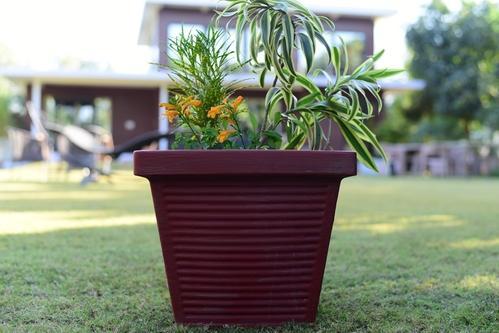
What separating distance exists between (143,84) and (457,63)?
10.3 m

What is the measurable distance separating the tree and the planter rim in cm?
1780

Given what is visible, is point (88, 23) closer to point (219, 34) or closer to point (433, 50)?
point (433, 50)

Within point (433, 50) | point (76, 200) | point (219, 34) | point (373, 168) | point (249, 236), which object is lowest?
point (76, 200)

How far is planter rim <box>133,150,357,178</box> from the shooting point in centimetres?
157

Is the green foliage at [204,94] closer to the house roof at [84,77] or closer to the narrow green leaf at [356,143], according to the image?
the narrow green leaf at [356,143]

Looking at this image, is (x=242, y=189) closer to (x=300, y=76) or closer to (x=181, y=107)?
(x=181, y=107)

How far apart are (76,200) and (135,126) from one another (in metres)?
11.8

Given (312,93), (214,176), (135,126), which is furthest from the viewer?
(135,126)

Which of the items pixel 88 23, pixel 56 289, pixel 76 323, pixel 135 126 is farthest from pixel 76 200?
pixel 88 23

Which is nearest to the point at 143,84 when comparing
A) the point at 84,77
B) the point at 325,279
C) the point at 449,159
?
the point at 84,77

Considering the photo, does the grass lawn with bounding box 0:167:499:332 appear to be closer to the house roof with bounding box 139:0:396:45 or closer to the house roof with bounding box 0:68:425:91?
the house roof with bounding box 0:68:425:91

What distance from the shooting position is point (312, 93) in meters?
1.92

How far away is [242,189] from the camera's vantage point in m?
1.62

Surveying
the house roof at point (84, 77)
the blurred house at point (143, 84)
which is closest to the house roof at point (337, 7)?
the blurred house at point (143, 84)
